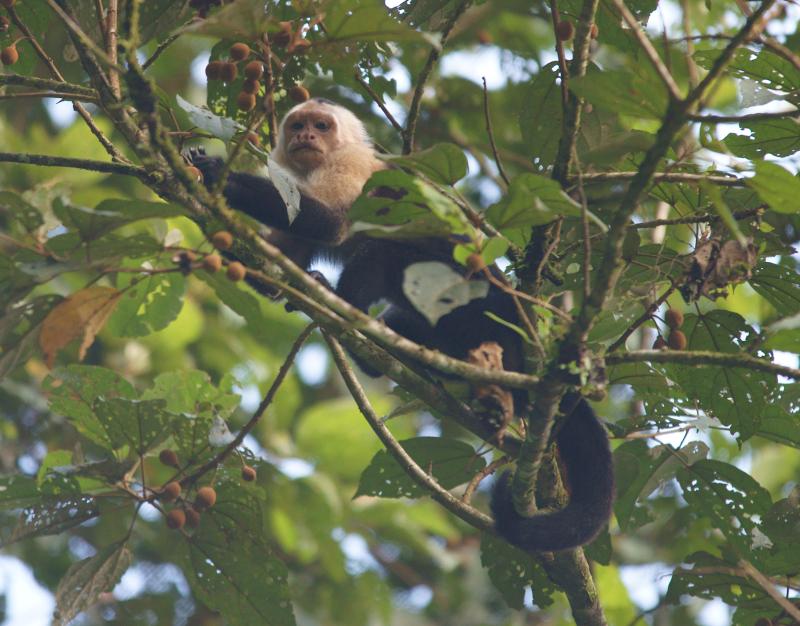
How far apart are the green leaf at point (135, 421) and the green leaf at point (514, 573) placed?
1.51 metres

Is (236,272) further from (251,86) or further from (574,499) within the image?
(574,499)

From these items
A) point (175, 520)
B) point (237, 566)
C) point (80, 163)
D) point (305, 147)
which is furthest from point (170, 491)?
point (305, 147)

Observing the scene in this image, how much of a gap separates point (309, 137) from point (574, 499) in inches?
110

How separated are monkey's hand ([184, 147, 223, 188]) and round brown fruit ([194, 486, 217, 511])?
137 centimetres

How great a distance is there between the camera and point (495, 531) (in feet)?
12.5

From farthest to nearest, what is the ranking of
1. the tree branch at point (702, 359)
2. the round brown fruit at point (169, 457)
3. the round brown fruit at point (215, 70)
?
the round brown fruit at point (169, 457)
the round brown fruit at point (215, 70)
the tree branch at point (702, 359)

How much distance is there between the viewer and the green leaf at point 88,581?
3701 mm

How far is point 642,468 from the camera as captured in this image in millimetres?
4160

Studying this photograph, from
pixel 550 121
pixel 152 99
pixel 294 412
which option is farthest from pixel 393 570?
pixel 152 99

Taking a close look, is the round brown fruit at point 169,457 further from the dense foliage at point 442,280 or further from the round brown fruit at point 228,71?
the round brown fruit at point 228,71

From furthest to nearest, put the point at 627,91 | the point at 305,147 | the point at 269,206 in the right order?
the point at 305,147
the point at 269,206
the point at 627,91

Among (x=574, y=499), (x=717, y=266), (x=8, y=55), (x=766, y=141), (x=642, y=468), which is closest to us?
(x=717, y=266)

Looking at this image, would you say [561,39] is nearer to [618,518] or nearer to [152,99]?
[152,99]

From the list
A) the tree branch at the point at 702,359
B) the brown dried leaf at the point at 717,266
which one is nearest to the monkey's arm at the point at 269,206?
the brown dried leaf at the point at 717,266
